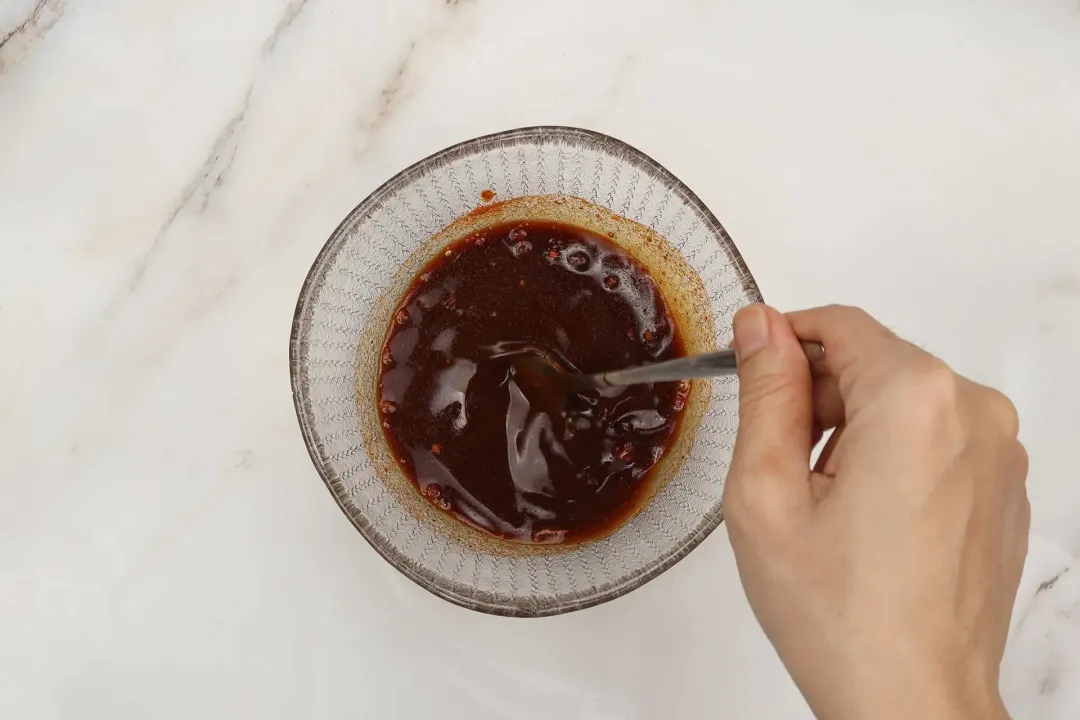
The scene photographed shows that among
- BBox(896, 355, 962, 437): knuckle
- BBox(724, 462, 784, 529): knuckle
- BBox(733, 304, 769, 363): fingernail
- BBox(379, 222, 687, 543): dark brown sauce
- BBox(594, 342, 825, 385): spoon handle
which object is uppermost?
BBox(896, 355, 962, 437): knuckle

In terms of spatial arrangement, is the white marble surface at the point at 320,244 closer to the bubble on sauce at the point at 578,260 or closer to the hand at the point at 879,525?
the bubble on sauce at the point at 578,260

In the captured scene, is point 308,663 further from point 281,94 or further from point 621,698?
point 281,94

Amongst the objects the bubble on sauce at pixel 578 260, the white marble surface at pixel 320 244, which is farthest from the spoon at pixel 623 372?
the white marble surface at pixel 320 244

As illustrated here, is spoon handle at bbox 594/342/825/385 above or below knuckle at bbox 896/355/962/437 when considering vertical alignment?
below

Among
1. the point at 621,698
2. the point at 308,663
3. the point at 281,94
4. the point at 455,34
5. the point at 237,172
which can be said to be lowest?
the point at 308,663

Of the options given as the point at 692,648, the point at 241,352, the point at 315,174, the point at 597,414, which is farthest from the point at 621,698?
the point at 315,174

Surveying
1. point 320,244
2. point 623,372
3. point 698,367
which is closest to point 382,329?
point 320,244

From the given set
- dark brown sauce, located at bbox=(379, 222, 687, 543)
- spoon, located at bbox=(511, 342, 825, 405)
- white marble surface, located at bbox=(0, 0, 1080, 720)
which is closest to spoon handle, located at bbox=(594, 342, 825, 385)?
spoon, located at bbox=(511, 342, 825, 405)

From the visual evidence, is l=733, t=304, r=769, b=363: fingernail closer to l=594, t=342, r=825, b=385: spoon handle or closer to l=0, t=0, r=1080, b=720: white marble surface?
l=594, t=342, r=825, b=385: spoon handle

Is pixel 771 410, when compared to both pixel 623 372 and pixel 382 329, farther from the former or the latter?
pixel 382 329
